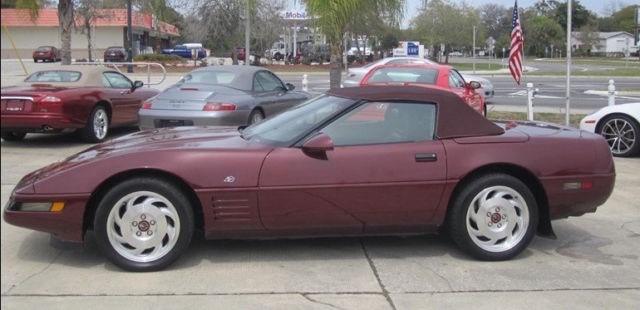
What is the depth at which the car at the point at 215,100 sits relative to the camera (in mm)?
9562

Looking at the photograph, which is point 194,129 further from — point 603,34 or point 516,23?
point 603,34

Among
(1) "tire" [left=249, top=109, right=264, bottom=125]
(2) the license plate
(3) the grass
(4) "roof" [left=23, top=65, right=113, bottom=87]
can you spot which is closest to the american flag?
(3) the grass

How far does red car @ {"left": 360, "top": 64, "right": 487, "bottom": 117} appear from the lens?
11555 mm

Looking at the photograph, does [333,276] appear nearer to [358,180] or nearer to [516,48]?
[358,180]

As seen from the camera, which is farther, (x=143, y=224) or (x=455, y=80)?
(x=455, y=80)

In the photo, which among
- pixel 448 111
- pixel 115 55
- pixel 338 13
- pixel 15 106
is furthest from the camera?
pixel 115 55

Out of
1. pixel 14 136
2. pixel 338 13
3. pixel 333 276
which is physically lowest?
pixel 333 276

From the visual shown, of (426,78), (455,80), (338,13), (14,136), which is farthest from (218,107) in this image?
(455,80)

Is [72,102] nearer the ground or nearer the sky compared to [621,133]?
nearer the sky

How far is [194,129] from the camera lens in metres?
5.73

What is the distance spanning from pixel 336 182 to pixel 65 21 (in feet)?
49.5

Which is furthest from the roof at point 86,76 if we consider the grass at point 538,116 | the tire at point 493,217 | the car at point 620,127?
the grass at point 538,116

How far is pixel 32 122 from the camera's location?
9.35m

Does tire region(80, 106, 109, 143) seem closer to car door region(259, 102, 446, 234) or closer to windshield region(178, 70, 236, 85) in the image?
windshield region(178, 70, 236, 85)
